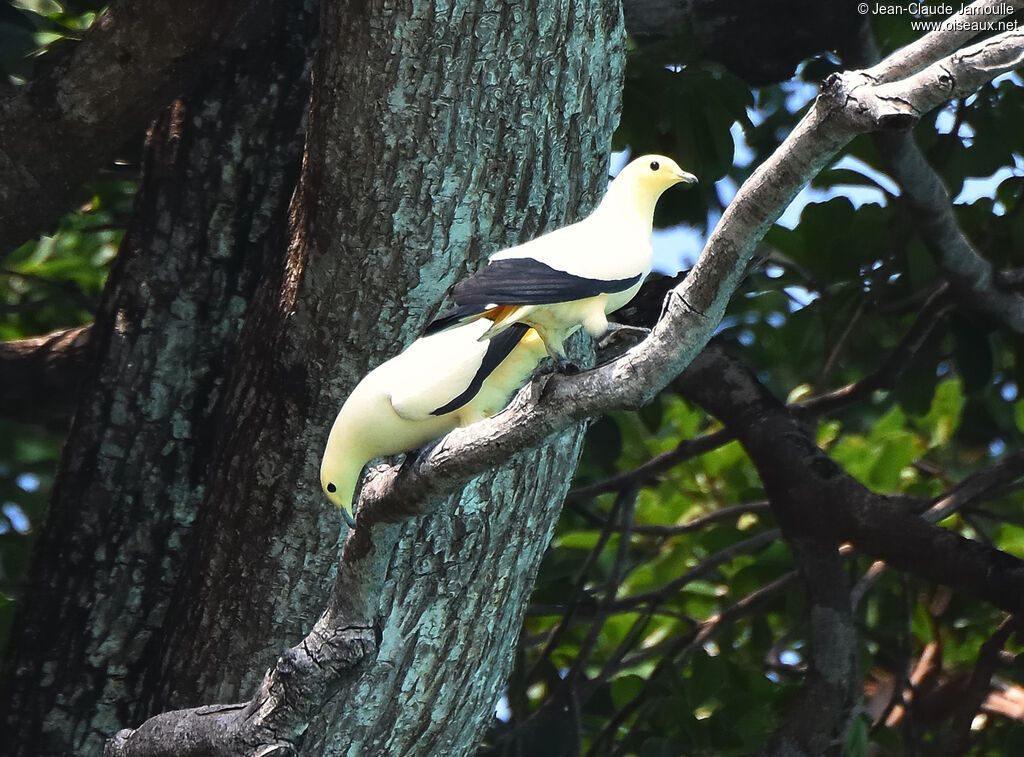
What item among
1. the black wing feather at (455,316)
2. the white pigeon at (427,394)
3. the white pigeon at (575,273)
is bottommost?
the white pigeon at (427,394)

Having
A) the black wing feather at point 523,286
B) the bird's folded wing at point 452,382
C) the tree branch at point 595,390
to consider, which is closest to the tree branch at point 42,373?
Result: the tree branch at point 595,390

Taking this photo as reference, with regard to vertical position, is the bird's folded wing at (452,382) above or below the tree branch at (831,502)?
below

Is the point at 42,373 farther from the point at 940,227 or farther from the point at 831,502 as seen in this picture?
the point at 940,227

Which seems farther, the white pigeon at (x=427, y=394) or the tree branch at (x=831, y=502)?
the tree branch at (x=831, y=502)

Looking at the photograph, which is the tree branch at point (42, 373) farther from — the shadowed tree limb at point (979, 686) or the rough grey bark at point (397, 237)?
the shadowed tree limb at point (979, 686)

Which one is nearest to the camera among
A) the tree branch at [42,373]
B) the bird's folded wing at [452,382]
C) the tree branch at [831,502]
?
the bird's folded wing at [452,382]

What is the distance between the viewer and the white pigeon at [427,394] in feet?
4.01

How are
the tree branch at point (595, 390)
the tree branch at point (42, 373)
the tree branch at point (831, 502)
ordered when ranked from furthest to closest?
the tree branch at point (42, 373) → the tree branch at point (831, 502) → the tree branch at point (595, 390)

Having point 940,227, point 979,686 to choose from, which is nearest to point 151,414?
point 940,227

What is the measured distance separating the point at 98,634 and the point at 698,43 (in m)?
1.90

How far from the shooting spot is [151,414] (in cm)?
249

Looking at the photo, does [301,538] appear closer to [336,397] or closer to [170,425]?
[336,397]

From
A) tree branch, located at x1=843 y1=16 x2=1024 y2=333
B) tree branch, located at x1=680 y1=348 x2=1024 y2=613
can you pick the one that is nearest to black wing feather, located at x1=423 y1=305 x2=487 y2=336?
tree branch, located at x1=680 y1=348 x2=1024 y2=613

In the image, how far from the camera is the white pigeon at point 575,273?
1.14 metres
